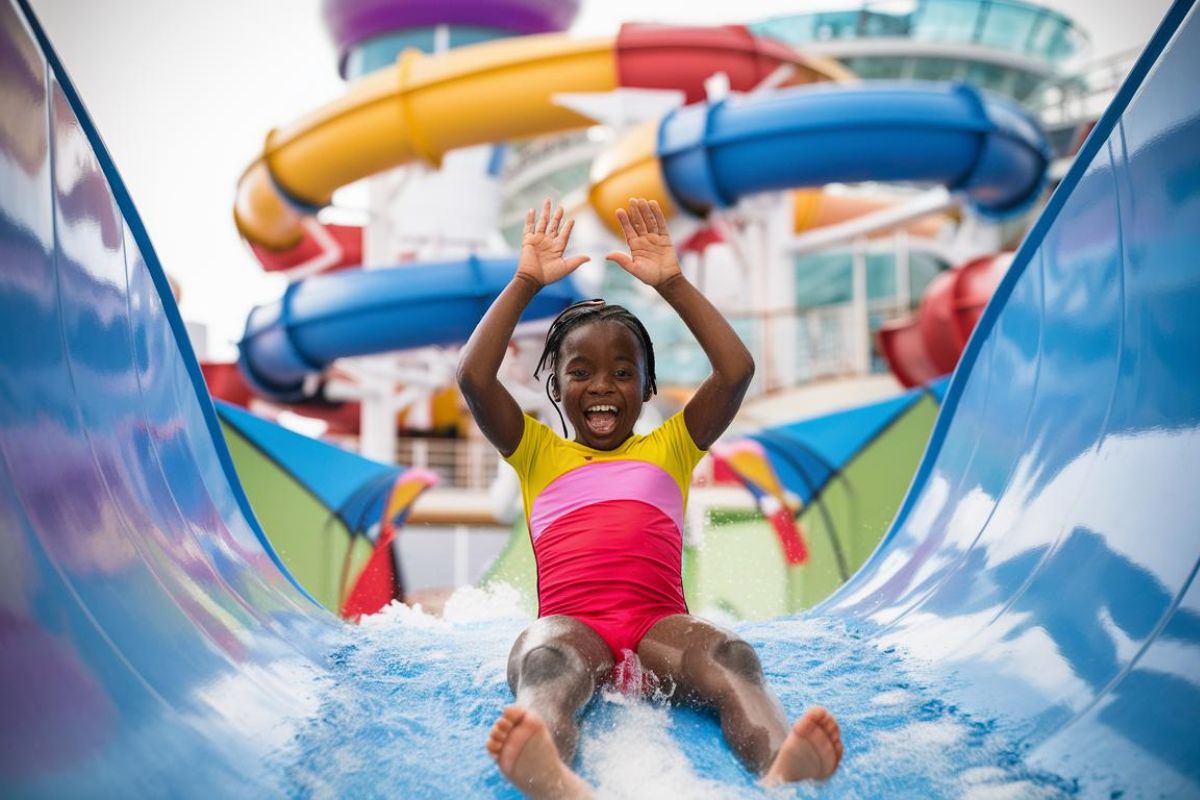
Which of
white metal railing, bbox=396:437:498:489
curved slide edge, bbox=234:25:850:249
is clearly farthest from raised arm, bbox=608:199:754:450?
white metal railing, bbox=396:437:498:489

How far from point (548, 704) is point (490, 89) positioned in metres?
4.27

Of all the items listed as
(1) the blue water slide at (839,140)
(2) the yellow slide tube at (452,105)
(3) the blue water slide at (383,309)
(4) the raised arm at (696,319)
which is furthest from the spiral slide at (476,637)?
(2) the yellow slide tube at (452,105)

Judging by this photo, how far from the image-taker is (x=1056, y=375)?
168 cm

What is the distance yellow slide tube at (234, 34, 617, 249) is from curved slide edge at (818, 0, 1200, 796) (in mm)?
3468

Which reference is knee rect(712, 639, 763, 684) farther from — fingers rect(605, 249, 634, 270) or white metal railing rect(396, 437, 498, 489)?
white metal railing rect(396, 437, 498, 489)

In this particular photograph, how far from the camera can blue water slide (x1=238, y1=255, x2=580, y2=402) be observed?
4211 mm

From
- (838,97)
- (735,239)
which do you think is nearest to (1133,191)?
(838,97)

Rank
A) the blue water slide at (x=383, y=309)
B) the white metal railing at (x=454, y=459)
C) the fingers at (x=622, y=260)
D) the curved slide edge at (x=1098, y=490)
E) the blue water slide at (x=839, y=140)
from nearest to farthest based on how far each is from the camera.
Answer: the curved slide edge at (x=1098, y=490) < the fingers at (x=622, y=260) < the blue water slide at (x=839, y=140) < the blue water slide at (x=383, y=309) < the white metal railing at (x=454, y=459)

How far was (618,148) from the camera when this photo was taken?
459cm

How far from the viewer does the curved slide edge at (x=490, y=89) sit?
493 cm

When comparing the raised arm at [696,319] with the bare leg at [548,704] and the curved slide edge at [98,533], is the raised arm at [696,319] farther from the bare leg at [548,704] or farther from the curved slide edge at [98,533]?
the curved slide edge at [98,533]

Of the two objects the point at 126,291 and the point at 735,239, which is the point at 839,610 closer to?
the point at 126,291

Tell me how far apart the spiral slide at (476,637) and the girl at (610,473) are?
0.10 m

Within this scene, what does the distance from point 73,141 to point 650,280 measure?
89 centimetres
